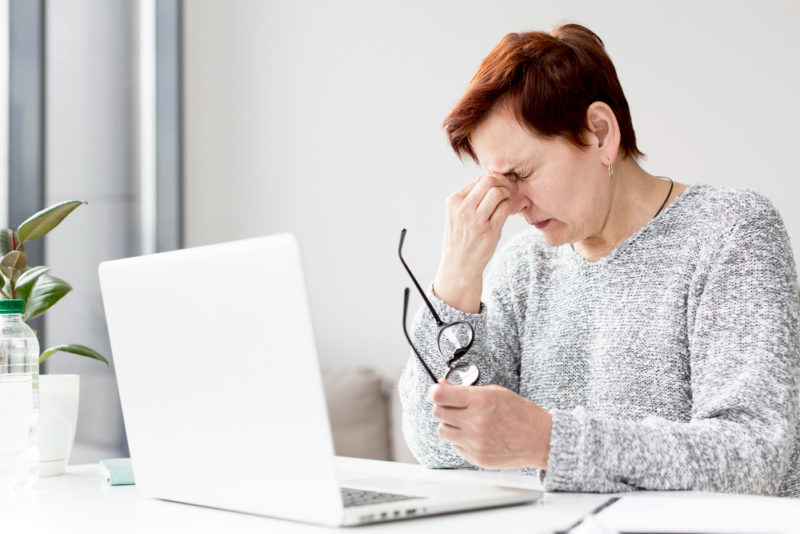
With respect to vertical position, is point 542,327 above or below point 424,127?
below

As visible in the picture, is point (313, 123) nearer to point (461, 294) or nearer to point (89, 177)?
point (89, 177)

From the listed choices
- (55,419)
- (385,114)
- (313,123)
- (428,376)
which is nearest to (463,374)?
(428,376)

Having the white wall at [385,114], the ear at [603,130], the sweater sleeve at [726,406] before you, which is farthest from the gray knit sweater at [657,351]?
the white wall at [385,114]

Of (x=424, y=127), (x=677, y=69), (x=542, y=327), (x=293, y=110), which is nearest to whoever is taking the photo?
(x=542, y=327)

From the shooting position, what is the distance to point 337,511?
726 millimetres

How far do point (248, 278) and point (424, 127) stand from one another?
2041 mm

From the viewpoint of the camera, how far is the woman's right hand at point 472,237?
124 cm

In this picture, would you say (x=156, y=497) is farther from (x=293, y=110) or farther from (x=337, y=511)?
(x=293, y=110)

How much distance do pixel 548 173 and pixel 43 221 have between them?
29.2 inches

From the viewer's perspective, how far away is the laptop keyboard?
786mm

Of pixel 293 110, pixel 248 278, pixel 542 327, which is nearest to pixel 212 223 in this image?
pixel 293 110

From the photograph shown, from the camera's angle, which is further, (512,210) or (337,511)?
(512,210)

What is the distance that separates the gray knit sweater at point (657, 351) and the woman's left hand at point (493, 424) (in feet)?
0.07

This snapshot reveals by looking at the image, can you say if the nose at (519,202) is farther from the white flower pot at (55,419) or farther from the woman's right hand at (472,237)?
the white flower pot at (55,419)
